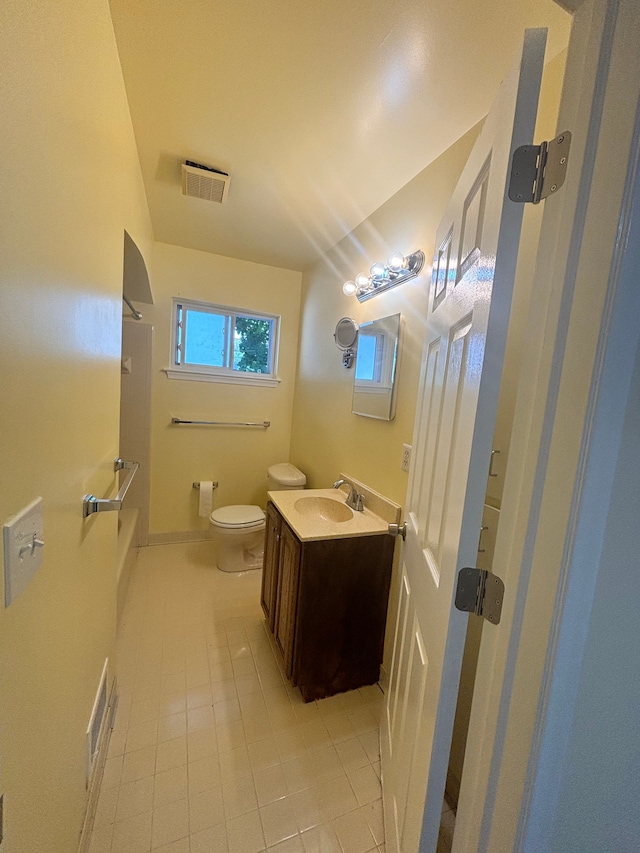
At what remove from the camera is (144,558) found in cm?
263

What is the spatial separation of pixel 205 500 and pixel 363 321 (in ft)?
6.28

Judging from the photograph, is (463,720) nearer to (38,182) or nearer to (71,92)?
(38,182)

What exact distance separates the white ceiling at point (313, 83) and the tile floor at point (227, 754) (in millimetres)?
2465

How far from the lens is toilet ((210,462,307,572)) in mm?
2408

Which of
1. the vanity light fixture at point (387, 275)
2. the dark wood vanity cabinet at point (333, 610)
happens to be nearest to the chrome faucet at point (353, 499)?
the dark wood vanity cabinet at point (333, 610)

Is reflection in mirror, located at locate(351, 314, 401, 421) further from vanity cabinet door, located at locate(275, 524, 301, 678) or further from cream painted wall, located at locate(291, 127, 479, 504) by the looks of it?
vanity cabinet door, located at locate(275, 524, 301, 678)

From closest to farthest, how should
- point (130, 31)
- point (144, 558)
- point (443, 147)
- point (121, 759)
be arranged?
point (130, 31)
point (121, 759)
point (443, 147)
point (144, 558)

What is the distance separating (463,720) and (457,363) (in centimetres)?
115

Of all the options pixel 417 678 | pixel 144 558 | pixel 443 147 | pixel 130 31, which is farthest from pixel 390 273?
pixel 144 558

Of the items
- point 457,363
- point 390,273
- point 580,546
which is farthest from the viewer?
point 390,273

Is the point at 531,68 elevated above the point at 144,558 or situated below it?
above

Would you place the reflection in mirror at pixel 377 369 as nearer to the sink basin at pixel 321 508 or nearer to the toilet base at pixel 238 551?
the sink basin at pixel 321 508

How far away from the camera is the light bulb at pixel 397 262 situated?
159 centimetres

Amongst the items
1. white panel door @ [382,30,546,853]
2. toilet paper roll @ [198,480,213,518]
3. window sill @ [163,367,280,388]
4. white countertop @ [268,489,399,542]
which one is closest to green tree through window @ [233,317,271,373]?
window sill @ [163,367,280,388]
